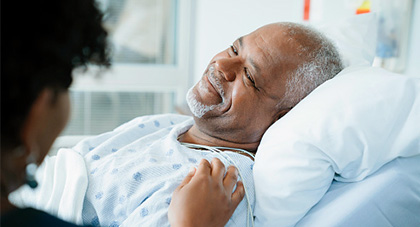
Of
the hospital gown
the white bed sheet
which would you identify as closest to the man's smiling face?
the hospital gown

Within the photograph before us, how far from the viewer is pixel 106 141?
1312mm

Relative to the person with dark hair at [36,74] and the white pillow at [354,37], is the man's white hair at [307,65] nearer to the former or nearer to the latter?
the white pillow at [354,37]

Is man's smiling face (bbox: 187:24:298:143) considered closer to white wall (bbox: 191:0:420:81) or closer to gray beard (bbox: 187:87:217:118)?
gray beard (bbox: 187:87:217:118)

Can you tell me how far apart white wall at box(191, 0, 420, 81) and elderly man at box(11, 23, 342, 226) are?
900mm

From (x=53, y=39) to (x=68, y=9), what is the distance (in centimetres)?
4

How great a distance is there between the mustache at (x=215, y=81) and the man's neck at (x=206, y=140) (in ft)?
0.53

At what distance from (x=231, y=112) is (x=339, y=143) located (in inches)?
16.4

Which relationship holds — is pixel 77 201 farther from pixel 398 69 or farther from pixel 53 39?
pixel 398 69

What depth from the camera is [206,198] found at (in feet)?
3.01

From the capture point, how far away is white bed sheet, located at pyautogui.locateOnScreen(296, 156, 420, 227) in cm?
94

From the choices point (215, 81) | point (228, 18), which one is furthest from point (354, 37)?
point (228, 18)

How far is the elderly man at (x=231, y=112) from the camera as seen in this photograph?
3.65ft

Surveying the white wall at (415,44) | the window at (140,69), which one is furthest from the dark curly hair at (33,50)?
the window at (140,69)

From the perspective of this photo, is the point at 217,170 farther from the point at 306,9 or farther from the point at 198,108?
the point at 306,9
